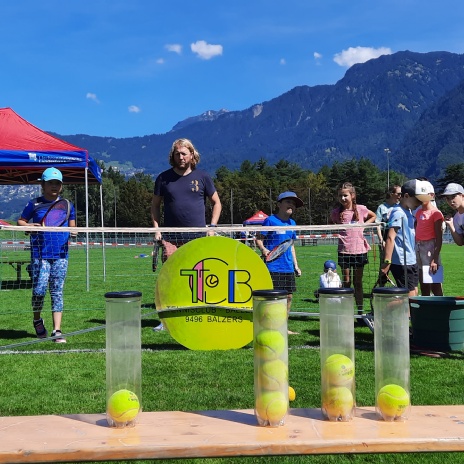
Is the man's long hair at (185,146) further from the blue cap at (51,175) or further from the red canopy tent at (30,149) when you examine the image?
the red canopy tent at (30,149)

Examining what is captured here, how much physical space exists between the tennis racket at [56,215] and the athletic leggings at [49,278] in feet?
1.59

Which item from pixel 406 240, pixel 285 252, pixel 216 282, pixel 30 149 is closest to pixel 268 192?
pixel 30 149

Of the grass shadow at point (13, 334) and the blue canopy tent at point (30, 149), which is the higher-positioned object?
the blue canopy tent at point (30, 149)

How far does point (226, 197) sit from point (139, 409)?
335ft

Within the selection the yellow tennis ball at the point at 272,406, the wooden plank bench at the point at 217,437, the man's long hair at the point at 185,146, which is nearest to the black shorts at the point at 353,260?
the man's long hair at the point at 185,146

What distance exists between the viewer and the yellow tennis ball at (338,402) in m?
2.45

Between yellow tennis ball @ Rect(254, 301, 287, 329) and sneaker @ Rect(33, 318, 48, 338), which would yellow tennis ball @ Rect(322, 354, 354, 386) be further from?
sneaker @ Rect(33, 318, 48, 338)

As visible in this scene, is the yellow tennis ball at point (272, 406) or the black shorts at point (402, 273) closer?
the yellow tennis ball at point (272, 406)

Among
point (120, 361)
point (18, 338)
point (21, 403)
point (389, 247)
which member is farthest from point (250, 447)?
point (18, 338)

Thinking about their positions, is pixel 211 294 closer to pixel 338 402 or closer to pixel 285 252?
pixel 338 402

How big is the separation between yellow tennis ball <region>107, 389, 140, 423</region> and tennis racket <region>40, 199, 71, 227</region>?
16.8 ft

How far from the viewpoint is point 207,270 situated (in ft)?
14.3

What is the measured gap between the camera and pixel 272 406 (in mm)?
2391

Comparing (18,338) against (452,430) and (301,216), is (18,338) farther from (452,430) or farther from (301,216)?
(301,216)
